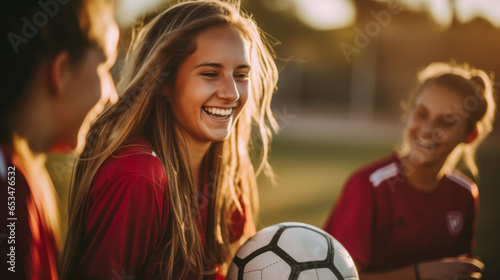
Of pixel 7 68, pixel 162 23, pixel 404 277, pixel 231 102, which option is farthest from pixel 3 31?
pixel 404 277

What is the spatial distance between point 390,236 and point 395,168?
454 millimetres

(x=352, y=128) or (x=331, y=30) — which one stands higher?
(x=331, y=30)

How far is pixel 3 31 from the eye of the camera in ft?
5.79

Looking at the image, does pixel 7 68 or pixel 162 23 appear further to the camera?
pixel 162 23

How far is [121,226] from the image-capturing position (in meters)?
1.67

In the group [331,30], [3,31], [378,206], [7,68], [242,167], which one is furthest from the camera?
[331,30]

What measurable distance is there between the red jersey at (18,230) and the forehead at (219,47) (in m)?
0.89

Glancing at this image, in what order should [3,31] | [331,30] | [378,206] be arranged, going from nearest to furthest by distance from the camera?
[3,31]
[378,206]
[331,30]

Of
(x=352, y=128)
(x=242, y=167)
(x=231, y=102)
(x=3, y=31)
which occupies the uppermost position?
(x=352, y=128)

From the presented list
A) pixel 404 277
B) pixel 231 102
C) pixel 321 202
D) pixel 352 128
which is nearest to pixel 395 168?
pixel 404 277

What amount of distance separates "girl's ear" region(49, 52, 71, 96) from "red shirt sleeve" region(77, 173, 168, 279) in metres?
0.44

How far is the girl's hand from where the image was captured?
2645mm

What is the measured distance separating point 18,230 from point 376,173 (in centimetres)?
216

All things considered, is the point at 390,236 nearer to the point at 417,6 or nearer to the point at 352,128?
the point at 352,128
